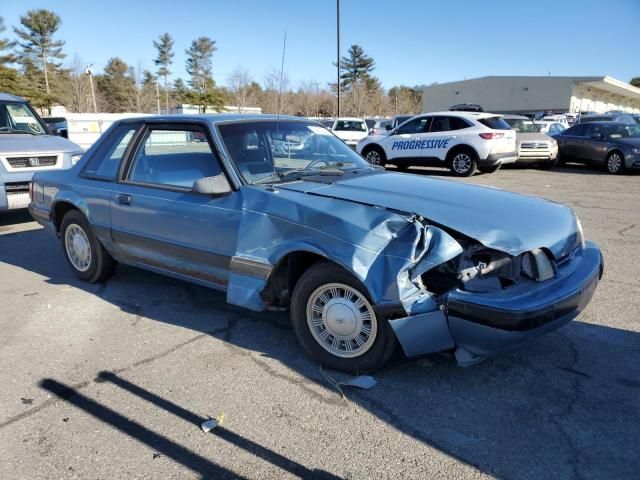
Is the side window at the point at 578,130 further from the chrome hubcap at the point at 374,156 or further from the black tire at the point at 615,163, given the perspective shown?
the chrome hubcap at the point at 374,156

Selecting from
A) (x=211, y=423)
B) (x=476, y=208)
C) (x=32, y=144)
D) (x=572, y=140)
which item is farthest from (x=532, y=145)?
(x=211, y=423)

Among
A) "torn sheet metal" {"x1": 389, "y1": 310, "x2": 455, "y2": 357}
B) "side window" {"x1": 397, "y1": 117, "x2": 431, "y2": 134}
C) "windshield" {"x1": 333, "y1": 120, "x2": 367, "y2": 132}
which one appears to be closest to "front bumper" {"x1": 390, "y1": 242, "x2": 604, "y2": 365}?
"torn sheet metal" {"x1": 389, "y1": 310, "x2": 455, "y2": 357}

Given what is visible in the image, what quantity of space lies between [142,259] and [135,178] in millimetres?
707

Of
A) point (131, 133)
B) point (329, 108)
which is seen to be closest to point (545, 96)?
point (329, 108)

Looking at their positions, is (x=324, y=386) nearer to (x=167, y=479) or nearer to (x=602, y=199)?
(x=167, y=479)

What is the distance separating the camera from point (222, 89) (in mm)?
52188

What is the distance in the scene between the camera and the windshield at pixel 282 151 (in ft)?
12.7

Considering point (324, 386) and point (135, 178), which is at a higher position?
point (135, 178)

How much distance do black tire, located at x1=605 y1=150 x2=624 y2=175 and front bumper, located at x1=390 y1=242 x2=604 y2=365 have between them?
1397cm

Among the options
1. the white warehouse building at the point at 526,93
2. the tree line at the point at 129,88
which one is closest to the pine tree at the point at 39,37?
the tree line at the point at 129,88

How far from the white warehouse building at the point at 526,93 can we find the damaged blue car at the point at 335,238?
54.3m

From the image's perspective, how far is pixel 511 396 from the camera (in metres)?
3.04

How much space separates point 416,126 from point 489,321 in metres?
12.6

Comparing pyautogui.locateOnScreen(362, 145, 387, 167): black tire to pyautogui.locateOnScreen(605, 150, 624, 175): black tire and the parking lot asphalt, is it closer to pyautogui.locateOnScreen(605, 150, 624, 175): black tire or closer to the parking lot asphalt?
pyautogui.locateOnScreen(605, 150, 624, 175): black tire
